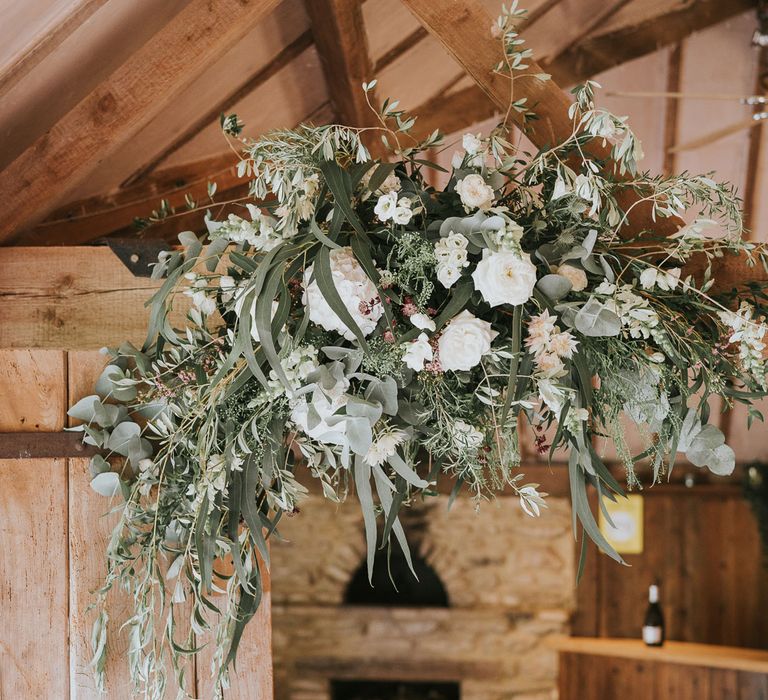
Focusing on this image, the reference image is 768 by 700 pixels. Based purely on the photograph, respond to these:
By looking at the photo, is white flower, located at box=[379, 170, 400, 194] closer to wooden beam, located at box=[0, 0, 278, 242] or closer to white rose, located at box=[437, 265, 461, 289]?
white rose, located at box=[437, 265, 461, 289]

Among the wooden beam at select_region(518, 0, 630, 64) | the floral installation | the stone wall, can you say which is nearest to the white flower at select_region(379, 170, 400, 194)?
the floral installation

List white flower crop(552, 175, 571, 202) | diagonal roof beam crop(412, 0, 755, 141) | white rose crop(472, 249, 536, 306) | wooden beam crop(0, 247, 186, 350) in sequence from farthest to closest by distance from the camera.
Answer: diagonal roof beam crop(412, 0, 755, 141) < wooden beam crop(0, 247, 186, 350) < white flower crop(552, 175, 571, 202) < white rose crop(472, 249, 536, 306)

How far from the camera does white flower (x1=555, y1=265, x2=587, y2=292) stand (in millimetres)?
1325

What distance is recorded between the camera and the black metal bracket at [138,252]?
1.71 m

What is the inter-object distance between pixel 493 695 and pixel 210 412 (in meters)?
4.36

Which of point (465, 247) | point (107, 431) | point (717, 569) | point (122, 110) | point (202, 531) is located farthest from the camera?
point (717, 569)

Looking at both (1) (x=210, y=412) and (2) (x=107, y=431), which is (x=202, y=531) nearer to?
(1) (x=210, y=412)

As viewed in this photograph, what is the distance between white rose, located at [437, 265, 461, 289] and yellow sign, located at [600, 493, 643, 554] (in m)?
3.75

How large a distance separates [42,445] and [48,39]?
83cm

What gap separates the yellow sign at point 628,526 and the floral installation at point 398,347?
133 inches

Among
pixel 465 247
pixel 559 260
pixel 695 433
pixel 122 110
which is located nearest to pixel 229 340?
pixel 465 247

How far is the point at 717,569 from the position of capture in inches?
191

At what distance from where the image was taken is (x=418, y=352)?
1.25 m

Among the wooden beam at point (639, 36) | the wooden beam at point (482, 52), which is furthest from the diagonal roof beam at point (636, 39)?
the wooden beam at point (482, 52)
